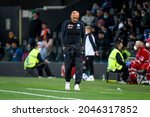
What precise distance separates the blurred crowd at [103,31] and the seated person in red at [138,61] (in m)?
2.51

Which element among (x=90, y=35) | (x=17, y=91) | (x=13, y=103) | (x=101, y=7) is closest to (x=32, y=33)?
(x=101, y=7)

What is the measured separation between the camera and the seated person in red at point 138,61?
2566 cm

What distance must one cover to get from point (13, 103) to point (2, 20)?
2230cm

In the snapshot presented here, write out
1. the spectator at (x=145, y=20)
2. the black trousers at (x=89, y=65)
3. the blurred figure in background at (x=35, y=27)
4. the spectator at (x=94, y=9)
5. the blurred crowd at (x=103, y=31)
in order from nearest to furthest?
the black trousers at (x=89, y=65) < the spectator at (x=145, y=20) < the blurred crowd at (x=103, y=31) < the spectator at (x=94, y=9) < the blurred figure in background at (x=35, y=27)

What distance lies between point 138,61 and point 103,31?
19.4 feet

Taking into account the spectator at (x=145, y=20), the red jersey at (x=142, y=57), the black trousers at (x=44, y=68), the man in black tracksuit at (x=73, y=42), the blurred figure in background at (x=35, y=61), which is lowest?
the black trousers at (x=44, y=68)

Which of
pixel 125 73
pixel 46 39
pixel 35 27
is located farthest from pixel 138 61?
pixel 35 27

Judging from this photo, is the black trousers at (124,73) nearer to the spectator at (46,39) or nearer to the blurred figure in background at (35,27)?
the spectator at (46,39)

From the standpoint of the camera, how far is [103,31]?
31578 millimetres

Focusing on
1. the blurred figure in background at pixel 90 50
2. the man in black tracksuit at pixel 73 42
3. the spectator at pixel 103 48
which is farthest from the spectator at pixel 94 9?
the man in black tracksuit at pixel 73 42

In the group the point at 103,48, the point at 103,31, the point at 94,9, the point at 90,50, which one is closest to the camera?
the point at 90,50

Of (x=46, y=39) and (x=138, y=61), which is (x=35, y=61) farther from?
(x=138, y=61)

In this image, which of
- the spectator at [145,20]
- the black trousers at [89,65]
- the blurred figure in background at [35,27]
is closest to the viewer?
the black trousers at [89,65]

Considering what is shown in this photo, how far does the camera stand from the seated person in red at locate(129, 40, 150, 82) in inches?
1010
